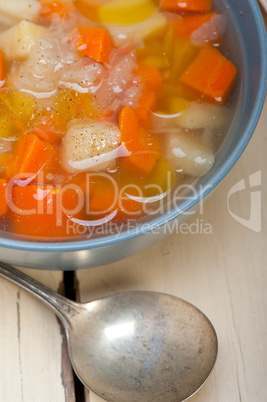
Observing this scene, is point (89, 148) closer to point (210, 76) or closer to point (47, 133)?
point (47, 133)

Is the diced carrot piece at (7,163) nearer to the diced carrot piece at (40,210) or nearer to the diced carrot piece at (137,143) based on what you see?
the diced carrot piece at (40,210)

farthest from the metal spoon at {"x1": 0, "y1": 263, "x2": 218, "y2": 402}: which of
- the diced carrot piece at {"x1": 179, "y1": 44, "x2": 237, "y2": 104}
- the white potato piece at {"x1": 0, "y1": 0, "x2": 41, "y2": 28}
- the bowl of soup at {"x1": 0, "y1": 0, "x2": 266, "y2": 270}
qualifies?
the white potato piece at {"x1": 0, "y1": 0, "x2": 41, "y2": 28}

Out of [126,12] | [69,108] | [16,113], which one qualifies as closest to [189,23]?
[126,12]

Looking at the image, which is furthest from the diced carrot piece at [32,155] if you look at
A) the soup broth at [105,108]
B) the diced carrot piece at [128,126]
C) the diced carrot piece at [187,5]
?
the diced carrot piece at [187,5]

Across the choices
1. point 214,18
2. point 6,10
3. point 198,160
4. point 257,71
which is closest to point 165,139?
point 198,160

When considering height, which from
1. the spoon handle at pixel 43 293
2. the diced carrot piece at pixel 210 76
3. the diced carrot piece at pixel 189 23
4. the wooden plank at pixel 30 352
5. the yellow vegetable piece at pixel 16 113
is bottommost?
the wooden plank at pixel 30 352

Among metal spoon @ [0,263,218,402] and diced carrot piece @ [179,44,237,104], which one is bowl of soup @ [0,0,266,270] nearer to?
diced carrot piece @ [179,44,237,104]
